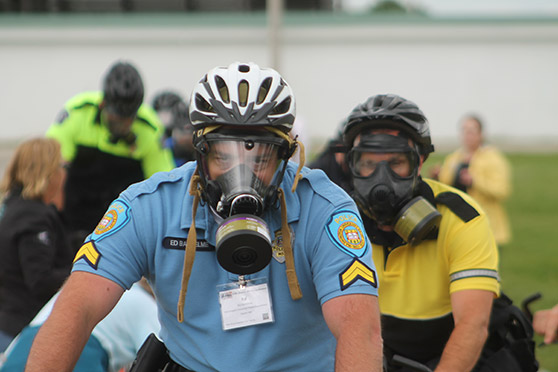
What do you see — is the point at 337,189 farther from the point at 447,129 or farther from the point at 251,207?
the point at 447,129

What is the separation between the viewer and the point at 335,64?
30.2m

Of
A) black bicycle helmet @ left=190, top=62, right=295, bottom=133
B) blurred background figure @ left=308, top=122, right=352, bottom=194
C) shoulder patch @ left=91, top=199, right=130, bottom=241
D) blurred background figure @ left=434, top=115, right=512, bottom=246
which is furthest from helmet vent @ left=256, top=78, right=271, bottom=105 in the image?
blurred background figure @ left=434, top=115, right=512, bottom=246

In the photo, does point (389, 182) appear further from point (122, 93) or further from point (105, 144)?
point (105, 144)

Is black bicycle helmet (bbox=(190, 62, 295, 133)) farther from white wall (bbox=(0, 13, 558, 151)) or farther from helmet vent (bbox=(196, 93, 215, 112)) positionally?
white wall (bbox=(0, 13, 558, 151))

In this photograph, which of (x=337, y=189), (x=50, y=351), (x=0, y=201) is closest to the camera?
(x=50, y=351)

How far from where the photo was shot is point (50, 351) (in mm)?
2244

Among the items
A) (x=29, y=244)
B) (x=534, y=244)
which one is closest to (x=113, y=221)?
(x=29, y=244)

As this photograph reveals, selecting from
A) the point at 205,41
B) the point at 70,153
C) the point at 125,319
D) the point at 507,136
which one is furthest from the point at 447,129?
the point at 125,319

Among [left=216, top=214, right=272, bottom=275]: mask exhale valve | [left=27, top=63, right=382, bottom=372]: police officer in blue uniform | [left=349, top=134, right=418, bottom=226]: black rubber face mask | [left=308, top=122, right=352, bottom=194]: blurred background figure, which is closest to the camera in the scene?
[left=216, top=214, right=272, bottom=275]: mask exhale valve

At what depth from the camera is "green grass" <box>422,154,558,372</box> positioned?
8.41m

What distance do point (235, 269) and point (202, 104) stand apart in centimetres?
59

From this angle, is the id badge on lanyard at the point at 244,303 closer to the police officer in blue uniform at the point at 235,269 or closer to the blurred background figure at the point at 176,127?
the police officer in blue uniform at the point at 235,269

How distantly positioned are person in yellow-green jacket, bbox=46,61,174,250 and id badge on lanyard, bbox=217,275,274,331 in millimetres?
3390

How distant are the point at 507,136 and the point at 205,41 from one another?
13334 mm
